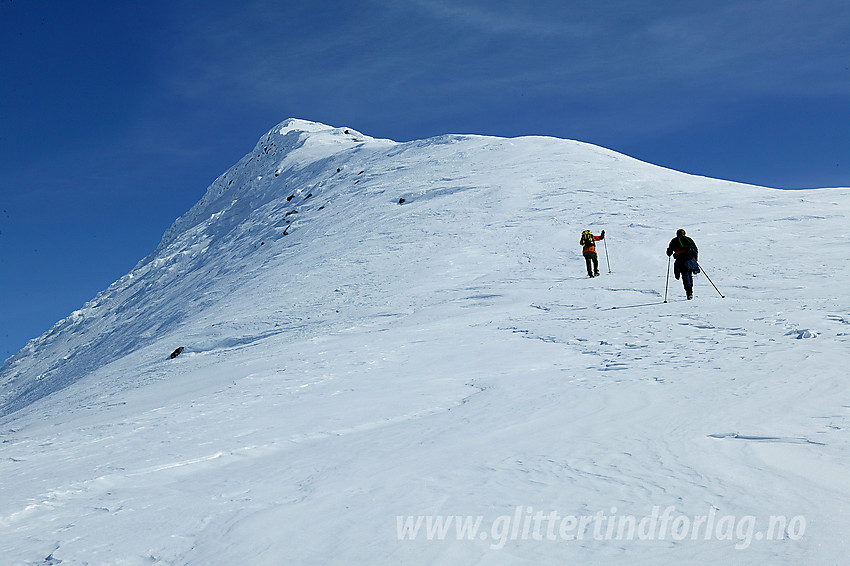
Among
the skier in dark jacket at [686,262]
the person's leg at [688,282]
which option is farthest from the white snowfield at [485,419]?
the skier in dark jacket at [686,262]

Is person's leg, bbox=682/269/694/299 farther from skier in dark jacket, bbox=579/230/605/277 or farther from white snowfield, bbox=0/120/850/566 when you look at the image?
skier in dark jacket, bbox=579/230/605/277

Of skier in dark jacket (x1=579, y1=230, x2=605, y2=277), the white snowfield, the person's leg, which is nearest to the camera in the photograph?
the white snowfield

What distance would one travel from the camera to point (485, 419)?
6.43 m

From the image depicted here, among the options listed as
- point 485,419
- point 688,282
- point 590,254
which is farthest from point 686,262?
point 485,419

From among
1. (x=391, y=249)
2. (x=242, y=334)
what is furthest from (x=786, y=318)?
(x=391, y=249)

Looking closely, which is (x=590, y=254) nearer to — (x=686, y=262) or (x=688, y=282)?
(x=686, y=262)

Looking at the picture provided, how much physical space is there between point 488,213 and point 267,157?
140 feet

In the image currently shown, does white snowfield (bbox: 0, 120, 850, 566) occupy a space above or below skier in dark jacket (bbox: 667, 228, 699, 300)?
below

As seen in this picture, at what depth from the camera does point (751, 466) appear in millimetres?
4504

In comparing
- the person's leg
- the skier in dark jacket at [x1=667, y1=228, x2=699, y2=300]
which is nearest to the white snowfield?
the person's leg

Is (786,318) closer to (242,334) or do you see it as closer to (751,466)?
(751,466)

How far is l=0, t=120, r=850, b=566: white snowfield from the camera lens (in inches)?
157

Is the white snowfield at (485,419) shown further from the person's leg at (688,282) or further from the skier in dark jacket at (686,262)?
the skier in dark jacket at (686,262)

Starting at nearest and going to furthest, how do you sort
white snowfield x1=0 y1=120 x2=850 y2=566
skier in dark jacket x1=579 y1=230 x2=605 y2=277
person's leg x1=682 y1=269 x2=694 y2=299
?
white snowfield x1=0 y1=120 x2=850 y2=566
person's leg x1=682 y1=269 x2=694 y2=299
skier in dark jacket x1=579 y1=230 x2=605 y2=277
